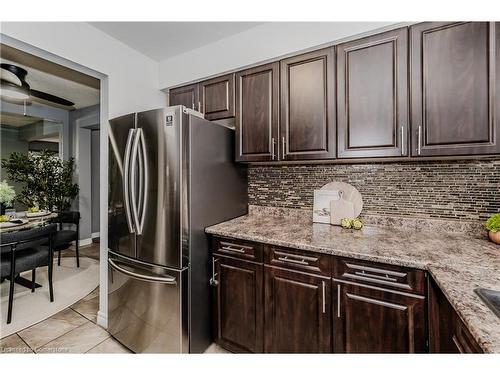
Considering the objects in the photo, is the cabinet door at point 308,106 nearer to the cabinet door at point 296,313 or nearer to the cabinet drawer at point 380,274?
the cabinet drawer at point 380,274

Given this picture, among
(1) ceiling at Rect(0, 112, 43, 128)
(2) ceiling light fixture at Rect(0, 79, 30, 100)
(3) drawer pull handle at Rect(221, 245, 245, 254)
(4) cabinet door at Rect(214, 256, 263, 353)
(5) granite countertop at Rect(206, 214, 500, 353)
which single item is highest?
(1) ceiling at Rect(0, 112, 43, 128)

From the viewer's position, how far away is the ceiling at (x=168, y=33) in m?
1.93

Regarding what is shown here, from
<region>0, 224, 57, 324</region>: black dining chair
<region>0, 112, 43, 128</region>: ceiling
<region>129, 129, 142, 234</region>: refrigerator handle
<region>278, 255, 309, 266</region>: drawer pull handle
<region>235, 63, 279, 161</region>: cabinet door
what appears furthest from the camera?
<region>0, 112, 43, 128</region>: ceiling

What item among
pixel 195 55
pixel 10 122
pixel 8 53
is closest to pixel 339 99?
pixel 195 55

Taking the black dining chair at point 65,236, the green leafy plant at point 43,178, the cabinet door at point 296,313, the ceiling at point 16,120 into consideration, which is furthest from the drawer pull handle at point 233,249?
the ceiling at point 16,120

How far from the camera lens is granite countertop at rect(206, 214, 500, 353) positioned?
2.48 ft

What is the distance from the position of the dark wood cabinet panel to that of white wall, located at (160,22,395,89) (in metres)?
1.59

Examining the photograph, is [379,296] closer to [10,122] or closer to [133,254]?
[133,254]

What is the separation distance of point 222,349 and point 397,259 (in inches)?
55.5

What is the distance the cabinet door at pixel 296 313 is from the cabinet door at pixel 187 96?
1.70 m

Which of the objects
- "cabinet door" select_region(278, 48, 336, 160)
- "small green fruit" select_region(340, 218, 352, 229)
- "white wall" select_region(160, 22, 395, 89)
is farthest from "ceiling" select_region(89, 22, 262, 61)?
"small green fruit" select_region(340, 218, 352, 229)

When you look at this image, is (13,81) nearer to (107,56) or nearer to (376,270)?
(107,56)

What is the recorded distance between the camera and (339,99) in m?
1.65

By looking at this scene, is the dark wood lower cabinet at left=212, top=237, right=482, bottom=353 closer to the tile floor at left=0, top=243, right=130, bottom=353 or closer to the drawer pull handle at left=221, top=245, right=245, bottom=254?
the drawer pull handle at left=221, top=245, right=245, bottom=254
